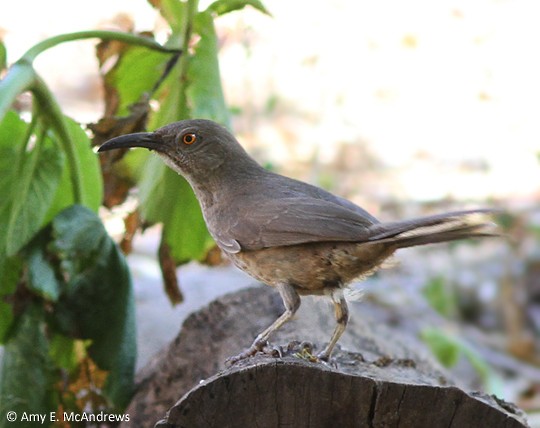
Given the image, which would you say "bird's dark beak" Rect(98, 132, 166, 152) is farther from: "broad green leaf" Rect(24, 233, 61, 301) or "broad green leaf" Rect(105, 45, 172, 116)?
"broad green leaf" Rect(105, 45, 172, 116)

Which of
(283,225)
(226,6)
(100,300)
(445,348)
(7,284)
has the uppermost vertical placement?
(226,6)

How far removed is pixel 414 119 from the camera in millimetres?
10789

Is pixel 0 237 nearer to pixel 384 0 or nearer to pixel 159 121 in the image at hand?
pixel 159 121

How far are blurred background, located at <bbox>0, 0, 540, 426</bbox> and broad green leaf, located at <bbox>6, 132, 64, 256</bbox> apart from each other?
3064 millimetres

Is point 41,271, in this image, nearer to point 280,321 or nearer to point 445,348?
point 280,321

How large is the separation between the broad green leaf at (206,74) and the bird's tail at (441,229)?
4.66 feet

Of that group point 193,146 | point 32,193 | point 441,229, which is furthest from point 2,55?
point 441,229

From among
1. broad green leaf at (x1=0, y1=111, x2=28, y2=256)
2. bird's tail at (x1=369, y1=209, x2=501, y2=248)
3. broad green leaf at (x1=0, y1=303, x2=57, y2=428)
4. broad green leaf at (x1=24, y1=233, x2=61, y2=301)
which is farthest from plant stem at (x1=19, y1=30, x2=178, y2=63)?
bird's tail at (x1=369, y1=209, x2=501, y2=248)

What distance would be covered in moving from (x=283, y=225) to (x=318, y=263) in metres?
0.19

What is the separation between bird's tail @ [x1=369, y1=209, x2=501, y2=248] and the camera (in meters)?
2.81

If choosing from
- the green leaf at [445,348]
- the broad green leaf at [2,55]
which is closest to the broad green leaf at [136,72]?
the broad green leaf at [2,55]

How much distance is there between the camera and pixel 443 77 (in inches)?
371

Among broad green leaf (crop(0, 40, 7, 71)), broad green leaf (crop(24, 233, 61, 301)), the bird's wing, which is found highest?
broad green leaf (crop(0, 40, 7, 71))

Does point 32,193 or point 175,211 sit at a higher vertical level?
point 32,193
